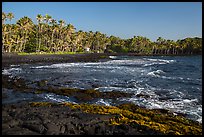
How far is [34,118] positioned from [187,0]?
7086 mm

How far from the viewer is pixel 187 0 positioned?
14.4 ft

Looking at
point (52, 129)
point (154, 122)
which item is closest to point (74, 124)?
point (52, 129)

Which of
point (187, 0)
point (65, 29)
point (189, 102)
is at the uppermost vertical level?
point (65, 29)

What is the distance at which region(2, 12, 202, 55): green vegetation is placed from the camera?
67812 mm

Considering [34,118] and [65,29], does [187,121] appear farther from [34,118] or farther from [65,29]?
[65,29]

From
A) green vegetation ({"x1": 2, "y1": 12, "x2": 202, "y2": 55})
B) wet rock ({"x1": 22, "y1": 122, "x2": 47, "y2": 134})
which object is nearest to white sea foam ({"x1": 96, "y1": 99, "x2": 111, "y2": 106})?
wet rock ({"x1": 22, "y1": 122, "x2": 47, "y2": 134})

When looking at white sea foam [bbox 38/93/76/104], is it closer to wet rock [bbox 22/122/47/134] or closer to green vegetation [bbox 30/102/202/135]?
green vegetation [bbox 30/102/202/135]

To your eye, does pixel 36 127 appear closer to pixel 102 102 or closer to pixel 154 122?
pixel 154 122

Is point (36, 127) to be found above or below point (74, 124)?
above

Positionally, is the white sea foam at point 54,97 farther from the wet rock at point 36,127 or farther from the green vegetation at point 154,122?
the wet rock at point 36,127

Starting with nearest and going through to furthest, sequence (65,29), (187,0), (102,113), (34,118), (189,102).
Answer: (187,0), (34,118), (102,113), (189,102), (65,29)

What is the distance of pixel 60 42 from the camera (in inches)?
3410

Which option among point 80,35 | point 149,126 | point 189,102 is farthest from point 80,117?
point 80,35

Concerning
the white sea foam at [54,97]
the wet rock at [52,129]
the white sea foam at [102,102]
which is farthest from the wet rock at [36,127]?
the white sea foam at [102,102]
